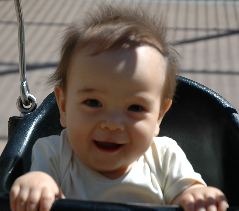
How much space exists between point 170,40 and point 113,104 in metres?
1.97

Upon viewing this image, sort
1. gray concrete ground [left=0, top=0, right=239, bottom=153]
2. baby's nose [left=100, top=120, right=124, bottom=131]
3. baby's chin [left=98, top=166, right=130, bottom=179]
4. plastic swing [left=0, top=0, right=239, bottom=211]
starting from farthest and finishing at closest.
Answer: gray concrete ground [left=0, top=0, right=239, bottom=153]
plastic swing [left=0, top=0, right=239, bottom=211]
baby's chin [left=98, top=166, right=130, bottom=179]
baby's nose [left=100, top=120, right=124, bottom=131]

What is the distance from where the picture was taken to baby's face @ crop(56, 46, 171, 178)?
3.11ft

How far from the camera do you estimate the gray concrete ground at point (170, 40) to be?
245 cm

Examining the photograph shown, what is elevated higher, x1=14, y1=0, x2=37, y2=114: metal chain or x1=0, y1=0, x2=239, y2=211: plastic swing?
x1=14, y1=0, x2=37, y2=114: metal chain

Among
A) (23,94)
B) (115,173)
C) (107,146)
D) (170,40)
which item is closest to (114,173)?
(115,173)

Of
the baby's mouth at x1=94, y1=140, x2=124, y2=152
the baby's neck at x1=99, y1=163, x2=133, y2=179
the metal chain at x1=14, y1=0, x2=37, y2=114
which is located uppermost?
the metal chain at x1=14, y1=0, x2=37, y2=114

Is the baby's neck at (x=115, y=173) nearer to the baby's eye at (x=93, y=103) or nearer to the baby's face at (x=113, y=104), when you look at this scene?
the baby's face at (x=113, y=104)

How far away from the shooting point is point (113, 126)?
Answer: 3.06 ft

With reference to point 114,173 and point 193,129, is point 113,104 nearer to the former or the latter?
point 114,173

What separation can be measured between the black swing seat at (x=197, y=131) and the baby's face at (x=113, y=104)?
0.62 feet

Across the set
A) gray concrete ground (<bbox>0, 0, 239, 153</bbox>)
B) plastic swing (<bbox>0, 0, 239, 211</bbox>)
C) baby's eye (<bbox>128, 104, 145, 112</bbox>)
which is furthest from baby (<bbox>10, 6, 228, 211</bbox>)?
gray concrete ground (<bbox>0, 0, 239, 153</bbox>)

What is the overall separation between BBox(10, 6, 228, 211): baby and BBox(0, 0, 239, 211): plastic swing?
4.1 inches

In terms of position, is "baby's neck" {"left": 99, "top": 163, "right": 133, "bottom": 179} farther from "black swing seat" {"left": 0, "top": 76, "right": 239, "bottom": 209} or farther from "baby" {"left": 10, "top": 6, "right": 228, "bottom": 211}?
"black swing seat" {"left": 0, "top": 76, "right": 239, "bottom": 209}

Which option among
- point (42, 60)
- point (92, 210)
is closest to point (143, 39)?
point (92, 210)
